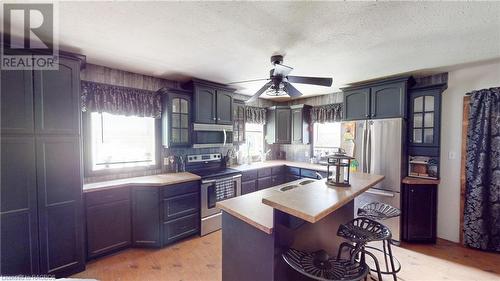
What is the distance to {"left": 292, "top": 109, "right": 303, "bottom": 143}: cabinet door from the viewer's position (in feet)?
14.7

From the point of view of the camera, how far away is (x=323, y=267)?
4.23 ft

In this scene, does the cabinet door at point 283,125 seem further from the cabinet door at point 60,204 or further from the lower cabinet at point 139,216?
the cabinet door at point 60,204

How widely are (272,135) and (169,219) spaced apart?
9.10 feet

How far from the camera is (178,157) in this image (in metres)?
3.46

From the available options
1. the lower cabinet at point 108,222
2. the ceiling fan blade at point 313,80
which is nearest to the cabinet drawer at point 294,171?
the ceiling fan blade at point 313,80

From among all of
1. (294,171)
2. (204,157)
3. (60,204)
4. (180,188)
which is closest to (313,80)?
(180,188)

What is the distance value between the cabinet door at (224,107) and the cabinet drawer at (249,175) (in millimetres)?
962

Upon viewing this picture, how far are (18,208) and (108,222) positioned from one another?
830 millimetres

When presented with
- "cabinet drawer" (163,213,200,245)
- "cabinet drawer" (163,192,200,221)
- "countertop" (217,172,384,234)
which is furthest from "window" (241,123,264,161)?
"countertop" (217,172,384,234)

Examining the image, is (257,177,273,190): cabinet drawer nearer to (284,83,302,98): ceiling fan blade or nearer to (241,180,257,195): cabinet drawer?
(241,180,257,195): cabinet drawer

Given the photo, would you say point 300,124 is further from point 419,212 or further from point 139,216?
point 139,216

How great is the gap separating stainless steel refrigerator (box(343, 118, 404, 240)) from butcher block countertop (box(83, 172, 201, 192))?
2.57 meters

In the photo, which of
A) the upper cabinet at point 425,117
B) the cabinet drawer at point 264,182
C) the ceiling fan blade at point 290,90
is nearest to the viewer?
the ceiling fan blade at point 290,90

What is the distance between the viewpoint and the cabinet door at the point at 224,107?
3600 mm
